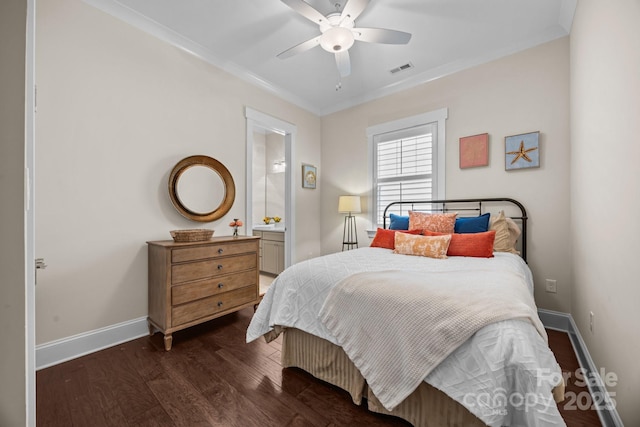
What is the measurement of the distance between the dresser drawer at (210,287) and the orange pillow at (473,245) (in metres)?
2.05

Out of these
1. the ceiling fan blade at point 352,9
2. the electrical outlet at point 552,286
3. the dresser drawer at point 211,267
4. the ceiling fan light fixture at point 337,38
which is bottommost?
the electrical outlet at point 552,286

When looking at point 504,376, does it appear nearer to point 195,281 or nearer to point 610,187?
point 610,187

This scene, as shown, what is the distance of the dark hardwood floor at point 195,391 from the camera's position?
1.39 meters

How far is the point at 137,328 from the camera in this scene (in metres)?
2.34

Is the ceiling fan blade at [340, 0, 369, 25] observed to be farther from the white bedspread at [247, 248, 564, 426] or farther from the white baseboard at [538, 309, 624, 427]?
the white baseboard at [538, 309, 624, 427]

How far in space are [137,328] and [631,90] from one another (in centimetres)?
362

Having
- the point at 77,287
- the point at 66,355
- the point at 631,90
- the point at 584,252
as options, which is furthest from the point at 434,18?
A: the point at 66,355

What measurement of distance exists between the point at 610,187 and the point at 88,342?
368 cm

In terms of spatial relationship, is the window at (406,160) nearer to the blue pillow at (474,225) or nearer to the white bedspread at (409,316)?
the blue pillow at (474,225)

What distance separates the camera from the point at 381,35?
85.5 inches

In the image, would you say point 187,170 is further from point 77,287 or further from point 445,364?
point 445,364
